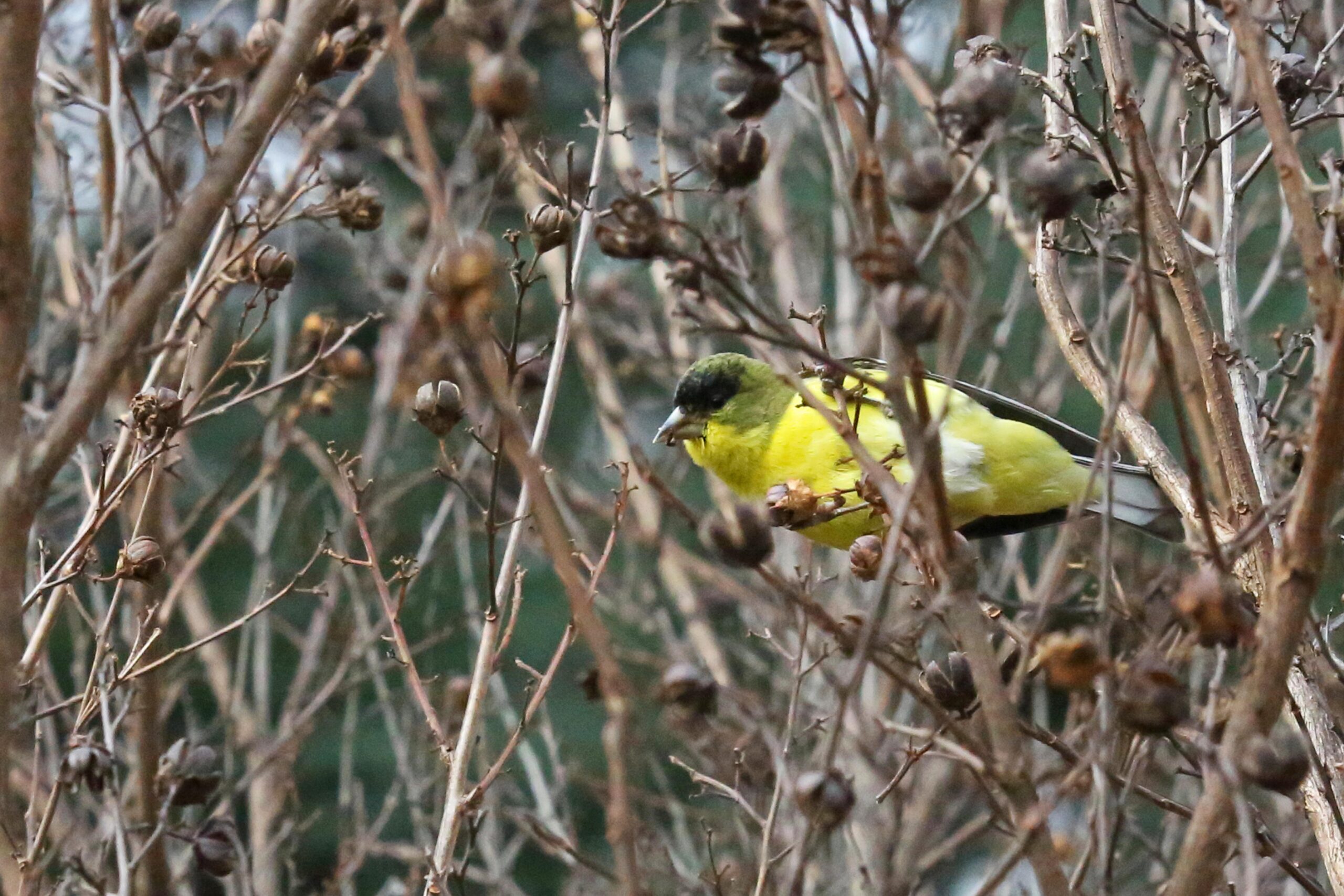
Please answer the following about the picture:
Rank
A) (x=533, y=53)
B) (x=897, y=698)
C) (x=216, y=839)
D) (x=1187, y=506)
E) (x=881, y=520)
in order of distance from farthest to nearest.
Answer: (x=533, y=53), (x=897, y=698), (x=881, y=520), (x=1187, y=506), (x=216, y=839)

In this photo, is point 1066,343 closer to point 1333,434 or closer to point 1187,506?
point 1187,506

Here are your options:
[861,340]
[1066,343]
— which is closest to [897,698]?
[861,340]

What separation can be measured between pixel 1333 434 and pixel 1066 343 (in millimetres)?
1266

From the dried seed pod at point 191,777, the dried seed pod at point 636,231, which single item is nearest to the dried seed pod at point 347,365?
the dried seed pod at point 191,777

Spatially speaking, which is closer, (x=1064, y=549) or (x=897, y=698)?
(x=1064, y=549)

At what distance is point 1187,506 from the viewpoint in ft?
7.74

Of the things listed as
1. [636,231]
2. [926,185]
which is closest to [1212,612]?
[926,185]

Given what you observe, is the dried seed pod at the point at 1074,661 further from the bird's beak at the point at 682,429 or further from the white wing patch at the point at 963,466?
the bird's beak at the point at 682,429

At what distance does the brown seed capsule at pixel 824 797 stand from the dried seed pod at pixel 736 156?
0.61m

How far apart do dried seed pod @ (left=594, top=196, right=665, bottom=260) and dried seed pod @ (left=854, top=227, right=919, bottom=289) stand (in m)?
0.19

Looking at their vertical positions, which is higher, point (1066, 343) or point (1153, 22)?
point (1153, 22)

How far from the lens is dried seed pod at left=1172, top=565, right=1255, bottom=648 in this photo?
1296 millimetres

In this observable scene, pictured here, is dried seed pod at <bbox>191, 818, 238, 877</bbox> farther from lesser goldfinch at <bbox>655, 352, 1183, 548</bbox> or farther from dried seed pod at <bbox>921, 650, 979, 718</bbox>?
lesser goldfinch at <bbox>655, 352, 1183, 548</bbox>

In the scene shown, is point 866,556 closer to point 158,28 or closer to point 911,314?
point 911,314
